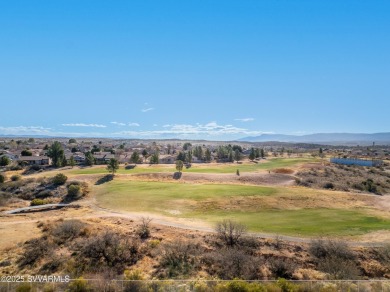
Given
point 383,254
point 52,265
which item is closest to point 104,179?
point 52,265

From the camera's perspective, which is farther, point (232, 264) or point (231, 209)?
point (231, 209)

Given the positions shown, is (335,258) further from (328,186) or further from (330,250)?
(328,186)

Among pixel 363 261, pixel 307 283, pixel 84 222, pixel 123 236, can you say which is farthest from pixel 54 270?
pixel 363 261

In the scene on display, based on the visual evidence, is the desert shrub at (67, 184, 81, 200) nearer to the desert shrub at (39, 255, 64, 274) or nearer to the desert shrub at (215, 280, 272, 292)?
the desert shrub at (39, 255, 64, 274)

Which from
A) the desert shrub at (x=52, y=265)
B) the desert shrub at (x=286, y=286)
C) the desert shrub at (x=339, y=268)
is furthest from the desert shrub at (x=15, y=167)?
the desert shrub at (x=286, y=286)

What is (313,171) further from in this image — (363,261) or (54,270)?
(54,270)

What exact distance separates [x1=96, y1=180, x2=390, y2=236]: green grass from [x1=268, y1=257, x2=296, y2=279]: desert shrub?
7.55 m

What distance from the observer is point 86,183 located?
59.5 metres

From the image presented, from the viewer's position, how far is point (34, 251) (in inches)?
1008

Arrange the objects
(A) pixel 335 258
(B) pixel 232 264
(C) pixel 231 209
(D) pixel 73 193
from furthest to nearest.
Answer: (D) pixel 73 193
(C) pixel 231 209
(A) pixel 335 258
(B) pixel 232 264

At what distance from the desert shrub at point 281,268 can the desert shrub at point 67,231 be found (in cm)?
1915

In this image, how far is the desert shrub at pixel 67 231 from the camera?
29219mm

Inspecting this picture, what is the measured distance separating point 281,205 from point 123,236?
24.4 meters

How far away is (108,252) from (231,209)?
20.8 m
